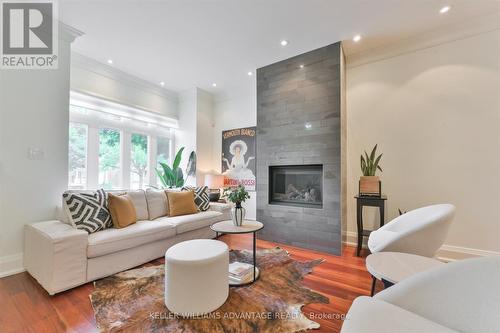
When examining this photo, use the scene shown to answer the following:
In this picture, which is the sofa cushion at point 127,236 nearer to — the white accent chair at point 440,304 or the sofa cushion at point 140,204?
the sofa cushion at point 140,204

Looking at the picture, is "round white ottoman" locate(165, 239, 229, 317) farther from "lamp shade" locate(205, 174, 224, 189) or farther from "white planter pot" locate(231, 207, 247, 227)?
"lamp shade" locate(205, 174, 224, 189)

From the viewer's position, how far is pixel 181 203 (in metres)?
3.22

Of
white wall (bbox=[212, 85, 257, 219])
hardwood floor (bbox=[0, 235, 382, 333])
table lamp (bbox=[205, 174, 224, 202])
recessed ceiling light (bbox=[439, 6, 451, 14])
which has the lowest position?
hardwood floor (bbox=[0, 235, 382, 333])

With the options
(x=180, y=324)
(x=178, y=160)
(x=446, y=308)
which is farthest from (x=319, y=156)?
(x=178, y=160)

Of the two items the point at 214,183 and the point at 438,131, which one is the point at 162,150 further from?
the point at 438,131

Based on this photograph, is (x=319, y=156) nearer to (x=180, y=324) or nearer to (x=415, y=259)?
(x=415, y=259)

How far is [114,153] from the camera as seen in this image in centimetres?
400

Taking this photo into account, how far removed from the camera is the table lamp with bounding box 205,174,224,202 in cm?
427

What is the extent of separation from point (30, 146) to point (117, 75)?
2006 mm

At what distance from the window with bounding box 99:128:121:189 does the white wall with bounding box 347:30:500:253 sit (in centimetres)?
422

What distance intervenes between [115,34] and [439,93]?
442 centimetres

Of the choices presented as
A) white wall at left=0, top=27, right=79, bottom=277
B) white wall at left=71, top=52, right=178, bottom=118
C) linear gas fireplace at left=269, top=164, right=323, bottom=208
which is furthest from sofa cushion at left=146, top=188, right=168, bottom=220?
white wall at left=71, top=52, right=178, bottom=118

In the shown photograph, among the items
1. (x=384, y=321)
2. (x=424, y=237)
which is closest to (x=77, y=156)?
(x=384, y=321)

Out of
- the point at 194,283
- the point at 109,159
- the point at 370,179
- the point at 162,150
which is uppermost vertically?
the point at 162,150
